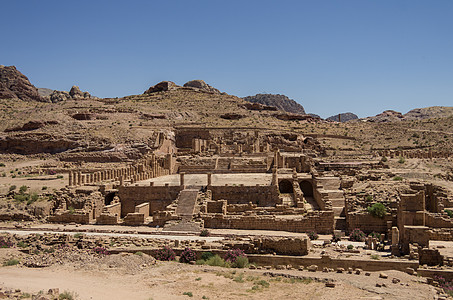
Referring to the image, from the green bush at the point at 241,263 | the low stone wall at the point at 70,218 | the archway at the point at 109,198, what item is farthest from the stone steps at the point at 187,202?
the green bush at the point at 241,263

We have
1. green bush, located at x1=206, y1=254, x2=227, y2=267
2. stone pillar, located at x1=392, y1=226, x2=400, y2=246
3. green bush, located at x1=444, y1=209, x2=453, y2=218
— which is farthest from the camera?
green bush, located at x1=444, y1=209, x2=453, y2=218

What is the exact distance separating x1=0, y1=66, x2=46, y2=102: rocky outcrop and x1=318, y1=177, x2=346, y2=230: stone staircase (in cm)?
6874

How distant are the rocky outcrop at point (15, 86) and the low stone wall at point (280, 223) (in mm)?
69747

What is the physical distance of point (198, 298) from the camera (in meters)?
12.2

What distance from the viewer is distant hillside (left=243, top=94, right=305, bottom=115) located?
155375 millimetres

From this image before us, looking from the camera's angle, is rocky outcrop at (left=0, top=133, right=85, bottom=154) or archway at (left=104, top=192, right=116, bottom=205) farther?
rocky outcrop at (left=0, top=133, right=85, bottom=154)

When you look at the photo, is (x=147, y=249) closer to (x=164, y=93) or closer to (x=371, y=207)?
(x=371, y=207)

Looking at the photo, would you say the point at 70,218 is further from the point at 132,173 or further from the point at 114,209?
the point at 132,173

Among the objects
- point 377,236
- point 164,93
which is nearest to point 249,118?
point 164,93

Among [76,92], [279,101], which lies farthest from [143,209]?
[279,101]

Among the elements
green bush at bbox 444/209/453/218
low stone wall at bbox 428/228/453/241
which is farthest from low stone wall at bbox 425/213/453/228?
green bush at bbox 444/209/453/218

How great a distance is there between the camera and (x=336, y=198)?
26.9m

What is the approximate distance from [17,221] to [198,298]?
16.6 metres

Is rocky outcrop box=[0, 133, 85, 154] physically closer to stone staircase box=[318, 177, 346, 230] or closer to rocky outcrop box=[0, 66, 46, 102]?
stone staircase box=[318, 177, 346, 230]
